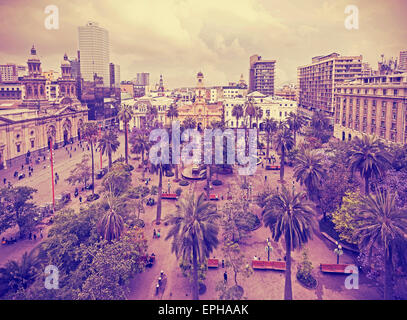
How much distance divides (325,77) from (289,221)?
100 m

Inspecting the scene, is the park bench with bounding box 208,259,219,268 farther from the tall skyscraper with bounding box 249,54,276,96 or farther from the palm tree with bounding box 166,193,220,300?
the tall skyscraper with bounding box 249,54,276,96

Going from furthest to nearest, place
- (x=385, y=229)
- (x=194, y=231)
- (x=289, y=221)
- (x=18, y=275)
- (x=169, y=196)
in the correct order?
(x=169, y=196) → (x=18, y=275) → (x=289, y=221) → (x=194, y=231) → (x=385, y=229)

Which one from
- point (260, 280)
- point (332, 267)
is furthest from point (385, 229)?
point (260, 280)

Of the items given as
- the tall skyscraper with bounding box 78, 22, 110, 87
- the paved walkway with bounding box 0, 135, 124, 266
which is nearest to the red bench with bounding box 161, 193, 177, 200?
the paved walkway with bounding box 0, 135, 124, 266

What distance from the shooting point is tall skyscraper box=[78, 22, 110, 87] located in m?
115

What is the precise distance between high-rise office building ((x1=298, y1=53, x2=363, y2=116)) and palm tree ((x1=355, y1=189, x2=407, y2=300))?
81243 mm

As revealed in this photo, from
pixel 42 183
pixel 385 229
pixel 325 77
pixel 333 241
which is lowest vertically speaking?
pixel 333 241

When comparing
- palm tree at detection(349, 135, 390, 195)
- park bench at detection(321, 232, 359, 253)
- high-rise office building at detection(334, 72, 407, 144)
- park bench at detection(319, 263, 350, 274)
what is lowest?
park bench at detection(319, 263, 350, 274)

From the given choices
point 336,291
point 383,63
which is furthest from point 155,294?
point 383,63

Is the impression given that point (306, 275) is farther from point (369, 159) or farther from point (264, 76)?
point (264, 76)

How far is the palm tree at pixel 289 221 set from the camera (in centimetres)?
2245

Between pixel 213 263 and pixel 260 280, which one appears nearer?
pixel 260 280

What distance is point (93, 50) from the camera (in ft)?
386
